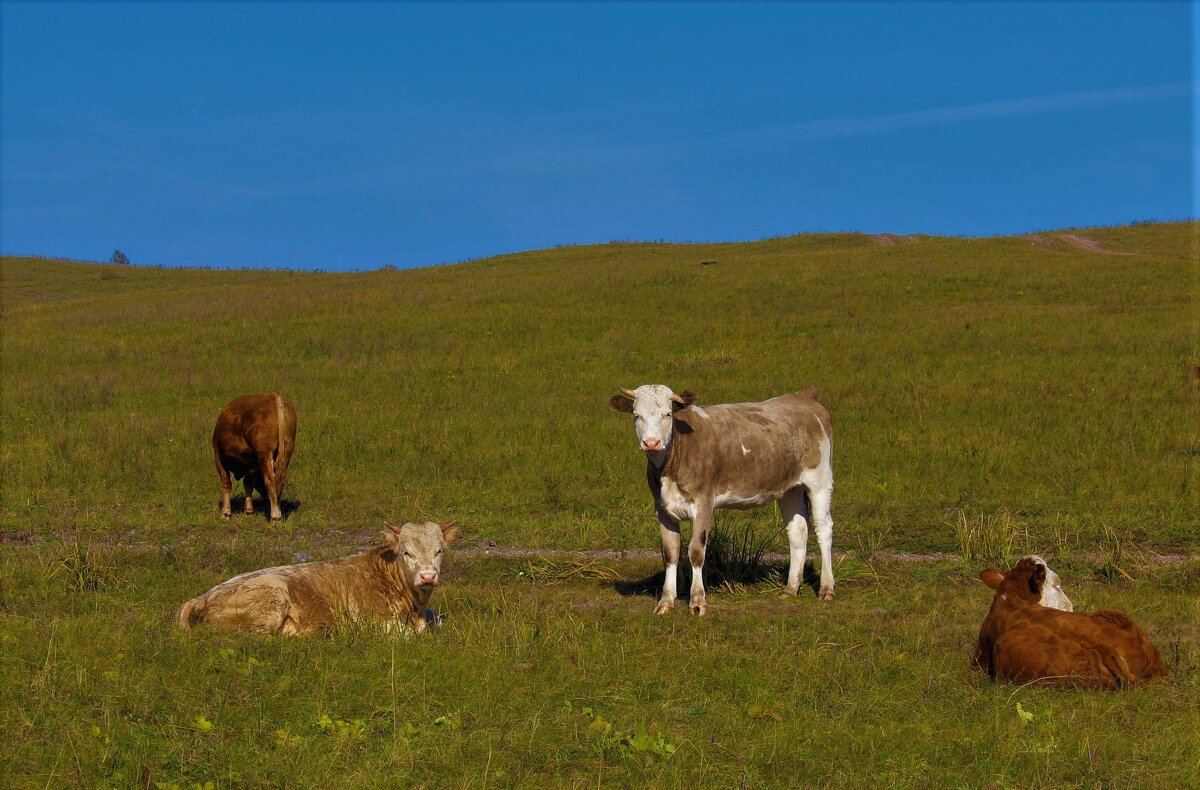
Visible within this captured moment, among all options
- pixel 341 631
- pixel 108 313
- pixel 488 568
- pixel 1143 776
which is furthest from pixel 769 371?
pixel 108 313

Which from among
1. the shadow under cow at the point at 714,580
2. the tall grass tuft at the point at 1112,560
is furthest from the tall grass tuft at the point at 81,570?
the tall grass tuft at the point at 1112,560

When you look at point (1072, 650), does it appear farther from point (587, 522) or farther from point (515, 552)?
point (587, 522)

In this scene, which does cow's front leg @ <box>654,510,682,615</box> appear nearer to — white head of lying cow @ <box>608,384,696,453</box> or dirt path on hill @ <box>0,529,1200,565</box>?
white head of lying cow @ <box>608,384,696,453</box>

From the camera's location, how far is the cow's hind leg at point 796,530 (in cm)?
1286

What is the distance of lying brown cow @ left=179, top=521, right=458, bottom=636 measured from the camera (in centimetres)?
966

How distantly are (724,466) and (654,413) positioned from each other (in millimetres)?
1122

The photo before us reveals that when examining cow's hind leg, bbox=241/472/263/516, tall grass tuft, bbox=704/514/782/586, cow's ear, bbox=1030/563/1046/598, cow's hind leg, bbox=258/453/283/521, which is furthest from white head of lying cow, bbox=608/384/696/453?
cow's hind leg, bbox=241/472/263/516

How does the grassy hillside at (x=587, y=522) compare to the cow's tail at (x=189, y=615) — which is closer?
the grassy hillside at (x=587, y=522)

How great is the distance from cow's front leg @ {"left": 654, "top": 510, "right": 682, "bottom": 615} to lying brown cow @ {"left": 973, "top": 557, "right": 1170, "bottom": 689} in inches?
137

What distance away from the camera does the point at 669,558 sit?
1198 cm

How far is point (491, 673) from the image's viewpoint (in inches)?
326

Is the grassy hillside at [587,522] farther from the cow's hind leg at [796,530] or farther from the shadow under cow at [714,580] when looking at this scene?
the cow's hind leg at [796,530]

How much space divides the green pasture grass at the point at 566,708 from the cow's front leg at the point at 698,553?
0.69 metres

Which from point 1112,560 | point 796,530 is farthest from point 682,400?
point 1112,560
